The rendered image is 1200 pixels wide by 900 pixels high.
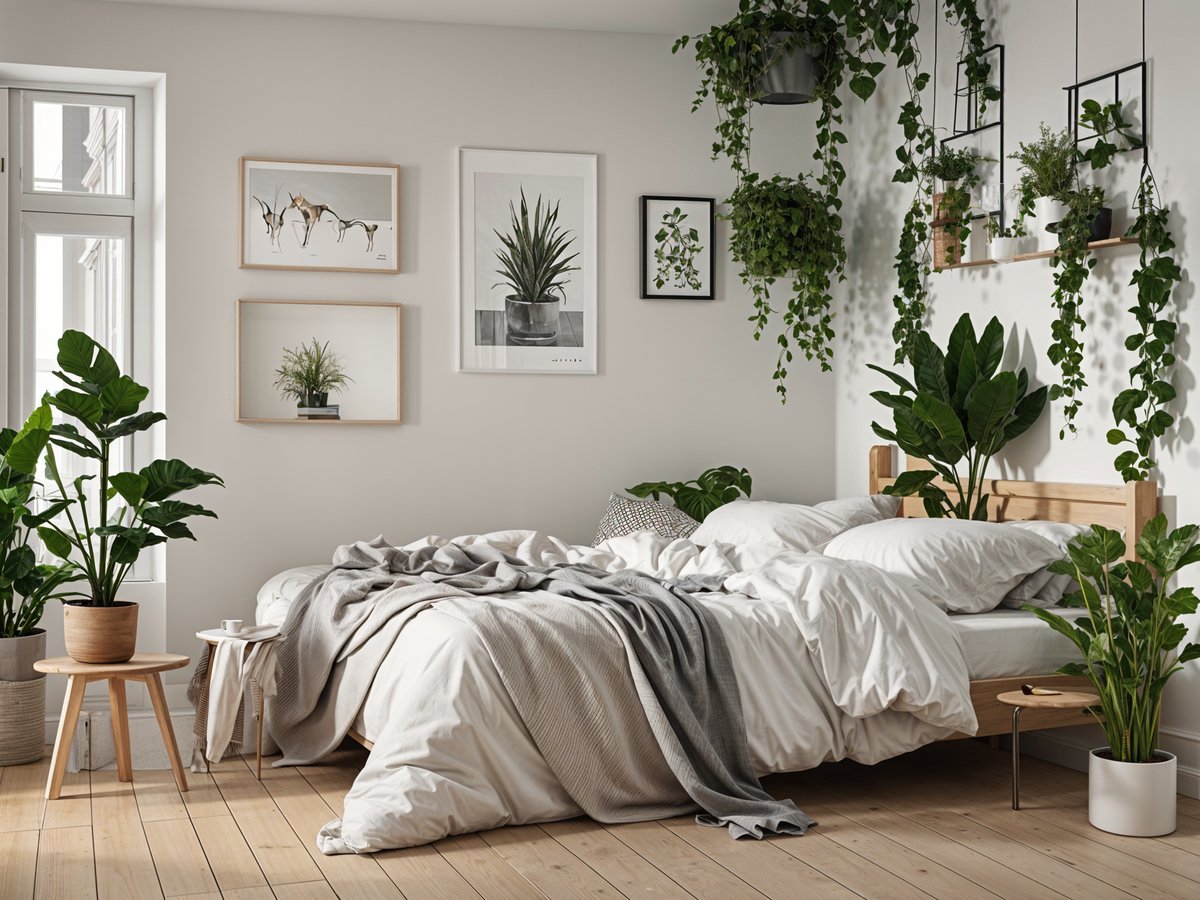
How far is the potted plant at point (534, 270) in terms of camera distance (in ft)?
17.9

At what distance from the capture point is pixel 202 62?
16.8 feet

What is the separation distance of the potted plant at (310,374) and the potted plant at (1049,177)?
272cm

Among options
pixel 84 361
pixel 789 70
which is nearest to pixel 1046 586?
pixel 789 70

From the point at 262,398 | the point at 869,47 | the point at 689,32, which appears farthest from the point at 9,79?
the point at 869,47

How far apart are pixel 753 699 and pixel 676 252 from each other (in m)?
2.59

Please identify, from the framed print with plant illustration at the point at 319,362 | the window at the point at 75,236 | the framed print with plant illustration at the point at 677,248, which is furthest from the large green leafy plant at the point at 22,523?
the framed print with plant illustration at the point at 677,248

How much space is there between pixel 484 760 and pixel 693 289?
2.84 meters

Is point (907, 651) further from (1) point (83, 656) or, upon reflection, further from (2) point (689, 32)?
(2) point (689, 32)

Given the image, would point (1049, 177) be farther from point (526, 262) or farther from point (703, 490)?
point (526, 262)

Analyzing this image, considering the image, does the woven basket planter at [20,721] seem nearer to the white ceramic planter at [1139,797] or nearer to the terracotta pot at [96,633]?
the terracotta pot at [96,633]

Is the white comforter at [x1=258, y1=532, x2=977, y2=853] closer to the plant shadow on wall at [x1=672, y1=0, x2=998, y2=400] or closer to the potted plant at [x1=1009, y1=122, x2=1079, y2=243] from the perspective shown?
the potted plant at [x1=1009, y1=122, x2=1079, y2=243]

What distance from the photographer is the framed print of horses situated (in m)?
5.15

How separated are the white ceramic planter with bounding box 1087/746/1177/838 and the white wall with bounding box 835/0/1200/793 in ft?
1.46

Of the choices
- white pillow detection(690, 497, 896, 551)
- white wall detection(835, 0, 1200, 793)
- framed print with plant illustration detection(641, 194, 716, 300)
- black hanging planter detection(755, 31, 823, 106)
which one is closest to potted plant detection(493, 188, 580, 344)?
framed print with plant illustration detection(641, 194, 716, 300)
